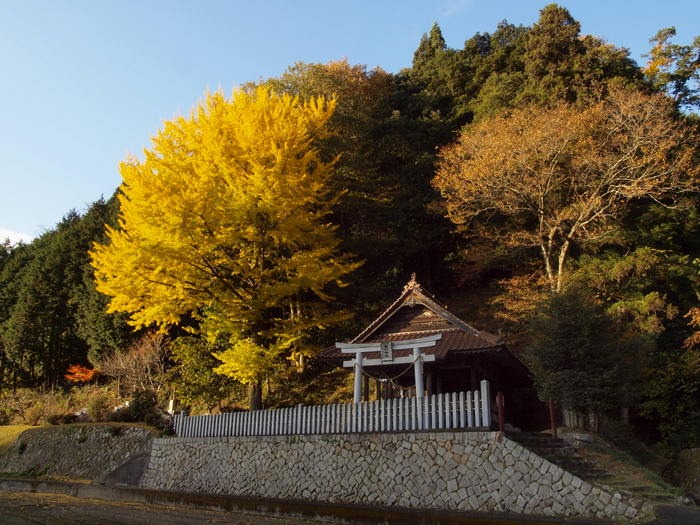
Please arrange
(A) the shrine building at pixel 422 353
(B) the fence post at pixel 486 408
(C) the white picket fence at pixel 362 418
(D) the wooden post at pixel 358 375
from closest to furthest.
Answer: (B) the fence post at pixel 486 408, (C) the white picket fence at pixel 362 418, (D) the wooden post at pixel 358 375, (A) the shrine building at pixel 422 353

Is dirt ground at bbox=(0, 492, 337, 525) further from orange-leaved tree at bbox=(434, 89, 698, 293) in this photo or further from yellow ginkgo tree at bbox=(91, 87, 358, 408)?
orange-leaved tree at bbox=(434, 89, 698, 293)

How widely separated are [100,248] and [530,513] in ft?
47.6

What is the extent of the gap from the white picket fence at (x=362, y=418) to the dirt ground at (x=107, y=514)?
2.36m

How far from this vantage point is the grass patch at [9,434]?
19.9 meters

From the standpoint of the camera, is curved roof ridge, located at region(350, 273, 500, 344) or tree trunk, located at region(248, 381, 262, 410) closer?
curved roof ridge, located at region(350, 273, 500, 344)

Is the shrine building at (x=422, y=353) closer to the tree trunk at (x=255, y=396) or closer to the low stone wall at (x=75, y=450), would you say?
the tree trunk at (x=255, y=396)

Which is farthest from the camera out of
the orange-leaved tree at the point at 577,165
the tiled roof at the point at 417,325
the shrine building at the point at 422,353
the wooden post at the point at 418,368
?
the orange-leaved tree at the point at 577,165

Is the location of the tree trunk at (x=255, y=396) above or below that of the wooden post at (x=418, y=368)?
below

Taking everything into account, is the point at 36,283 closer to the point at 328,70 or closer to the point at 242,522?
the point at 328,70

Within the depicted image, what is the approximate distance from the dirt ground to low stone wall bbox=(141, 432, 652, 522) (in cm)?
149

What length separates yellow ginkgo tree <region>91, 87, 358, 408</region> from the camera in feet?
50.2

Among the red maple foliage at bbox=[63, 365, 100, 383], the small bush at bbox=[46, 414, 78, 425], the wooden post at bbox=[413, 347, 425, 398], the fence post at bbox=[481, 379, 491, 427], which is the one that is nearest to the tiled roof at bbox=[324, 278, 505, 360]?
the wooden post at bbox=[413, 347, 425, 398]

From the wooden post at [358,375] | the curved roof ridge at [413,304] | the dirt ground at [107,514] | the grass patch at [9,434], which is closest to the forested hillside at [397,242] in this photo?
the curved roof ridge at [413,304]

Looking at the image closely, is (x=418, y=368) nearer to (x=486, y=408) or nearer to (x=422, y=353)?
(x=422, y=353)
